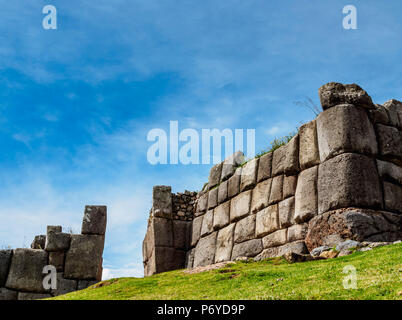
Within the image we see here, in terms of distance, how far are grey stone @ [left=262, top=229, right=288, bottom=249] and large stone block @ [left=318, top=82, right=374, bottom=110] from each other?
3.29 metres

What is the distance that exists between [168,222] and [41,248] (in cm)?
450

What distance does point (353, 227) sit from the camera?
991 centimetres

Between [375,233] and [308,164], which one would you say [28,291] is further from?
[375,233]

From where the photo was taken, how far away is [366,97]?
37.9 feet

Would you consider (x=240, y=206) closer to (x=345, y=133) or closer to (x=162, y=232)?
(x=162, y=232)

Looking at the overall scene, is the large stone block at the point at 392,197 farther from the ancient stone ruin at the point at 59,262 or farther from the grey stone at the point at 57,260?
the grey stone at the point at 57,260

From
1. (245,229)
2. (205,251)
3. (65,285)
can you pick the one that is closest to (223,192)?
(205,251)

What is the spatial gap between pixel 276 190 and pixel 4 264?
9.18 m

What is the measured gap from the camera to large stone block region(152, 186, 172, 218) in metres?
16.4

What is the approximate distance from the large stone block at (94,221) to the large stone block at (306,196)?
7291 millimetres

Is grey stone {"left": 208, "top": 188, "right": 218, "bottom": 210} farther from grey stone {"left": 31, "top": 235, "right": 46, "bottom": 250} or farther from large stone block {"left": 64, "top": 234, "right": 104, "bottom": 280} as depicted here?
grey stone {"left": 31, "top": 235, "right": 46, "bottom": 250}

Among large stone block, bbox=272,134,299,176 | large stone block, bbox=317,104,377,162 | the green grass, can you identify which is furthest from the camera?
large stone block, bbox=272,134,299,176

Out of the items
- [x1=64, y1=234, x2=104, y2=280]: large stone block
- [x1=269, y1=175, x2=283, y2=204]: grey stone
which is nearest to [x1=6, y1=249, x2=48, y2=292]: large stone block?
[x1=64, y1=234, x2=104, y2=280]: large stone block
